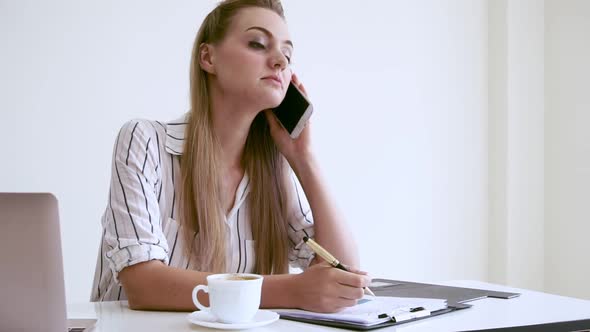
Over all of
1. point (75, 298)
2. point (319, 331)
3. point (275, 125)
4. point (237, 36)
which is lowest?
point (75, 298)

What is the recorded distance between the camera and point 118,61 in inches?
108

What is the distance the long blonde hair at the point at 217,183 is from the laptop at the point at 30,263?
0.68m

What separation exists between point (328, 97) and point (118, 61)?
3.35 ft

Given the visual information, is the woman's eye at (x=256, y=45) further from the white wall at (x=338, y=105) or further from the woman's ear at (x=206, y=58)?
the white wall at (x=338, y=105)

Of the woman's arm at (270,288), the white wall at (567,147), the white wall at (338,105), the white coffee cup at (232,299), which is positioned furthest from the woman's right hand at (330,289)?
the white wall at (567,147)

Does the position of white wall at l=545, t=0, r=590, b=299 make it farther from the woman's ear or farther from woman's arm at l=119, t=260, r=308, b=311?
woman's arm at l=119, t=260, r=308, b=311

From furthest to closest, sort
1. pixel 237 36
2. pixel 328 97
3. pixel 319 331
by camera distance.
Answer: pixel 328 97 → pixel 237 36 → pixel 319 331

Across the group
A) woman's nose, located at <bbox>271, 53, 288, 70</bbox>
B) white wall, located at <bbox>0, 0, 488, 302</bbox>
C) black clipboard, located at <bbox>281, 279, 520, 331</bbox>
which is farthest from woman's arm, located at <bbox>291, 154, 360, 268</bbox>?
white wall, located at <bbox>0, 0, 488, 302</bbox>

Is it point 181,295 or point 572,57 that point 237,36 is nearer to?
point 181,295

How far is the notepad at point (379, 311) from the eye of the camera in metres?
1.08

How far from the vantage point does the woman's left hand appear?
1.69 m

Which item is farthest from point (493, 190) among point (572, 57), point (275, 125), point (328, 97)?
point (275, 125)

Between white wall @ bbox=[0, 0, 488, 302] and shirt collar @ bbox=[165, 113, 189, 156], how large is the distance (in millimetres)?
1193

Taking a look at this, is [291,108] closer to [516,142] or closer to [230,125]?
[230,125]
